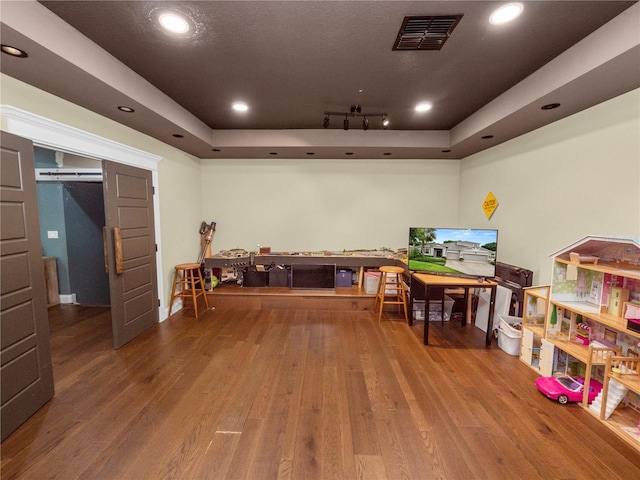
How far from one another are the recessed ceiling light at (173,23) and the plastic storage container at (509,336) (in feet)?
12.6

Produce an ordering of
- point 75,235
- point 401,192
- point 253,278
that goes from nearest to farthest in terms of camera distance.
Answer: point 75,235 < point 253,278 < point 401,192

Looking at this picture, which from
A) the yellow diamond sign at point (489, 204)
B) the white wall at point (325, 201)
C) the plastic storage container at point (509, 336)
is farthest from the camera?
the white wall at point (325, 201)

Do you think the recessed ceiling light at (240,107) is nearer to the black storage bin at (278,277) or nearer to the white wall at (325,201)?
the white wall at (325,201)

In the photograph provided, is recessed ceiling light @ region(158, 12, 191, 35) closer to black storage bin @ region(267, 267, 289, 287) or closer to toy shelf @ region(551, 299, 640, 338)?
black storage bin @ region(267, 267, 289, 287)

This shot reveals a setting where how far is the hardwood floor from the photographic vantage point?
1.54 metres

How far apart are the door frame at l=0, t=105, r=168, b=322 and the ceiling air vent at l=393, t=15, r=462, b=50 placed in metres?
2.74

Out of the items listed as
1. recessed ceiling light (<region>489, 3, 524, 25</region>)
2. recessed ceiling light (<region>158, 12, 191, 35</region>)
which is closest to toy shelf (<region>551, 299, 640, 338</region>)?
recessed ceiling light (<region>489, 3, 524, 25</region>)

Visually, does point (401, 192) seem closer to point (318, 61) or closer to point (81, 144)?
point (318, 61)

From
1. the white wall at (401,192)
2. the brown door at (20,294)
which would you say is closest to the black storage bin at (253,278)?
the white wall at (401,192)

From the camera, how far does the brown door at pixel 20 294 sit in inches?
67.7

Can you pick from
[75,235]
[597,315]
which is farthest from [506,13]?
[75,235]

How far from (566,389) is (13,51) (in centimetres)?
441

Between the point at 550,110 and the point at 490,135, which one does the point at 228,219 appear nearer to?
the point at 490,135

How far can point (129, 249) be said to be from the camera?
3.01 meters
